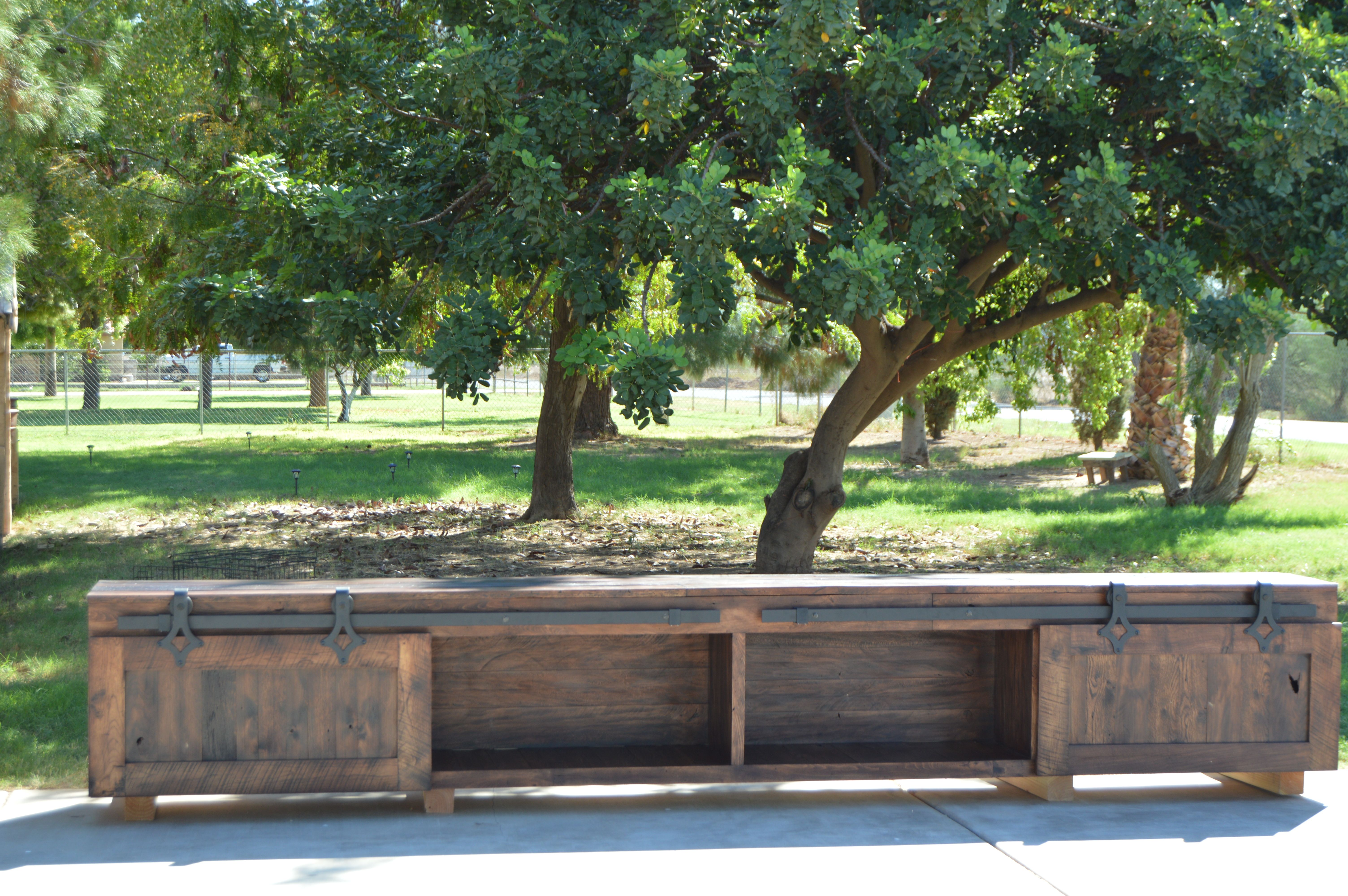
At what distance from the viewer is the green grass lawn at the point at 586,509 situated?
7512 mm

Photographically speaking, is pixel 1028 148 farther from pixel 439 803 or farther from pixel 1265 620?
pixel 439 803

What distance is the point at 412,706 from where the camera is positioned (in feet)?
13.7

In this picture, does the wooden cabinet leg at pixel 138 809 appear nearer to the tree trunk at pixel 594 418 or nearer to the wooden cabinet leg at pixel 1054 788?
the wooden cabinet leg at pixel 1054 788

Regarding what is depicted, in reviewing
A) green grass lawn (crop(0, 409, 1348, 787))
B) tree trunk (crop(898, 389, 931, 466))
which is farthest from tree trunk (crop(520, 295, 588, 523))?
tree trunk (crop(898, 389, 931, 466))

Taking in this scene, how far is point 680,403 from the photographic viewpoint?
47844 mm

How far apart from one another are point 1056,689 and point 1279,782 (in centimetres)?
110

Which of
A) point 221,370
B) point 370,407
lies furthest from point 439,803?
point 221,370

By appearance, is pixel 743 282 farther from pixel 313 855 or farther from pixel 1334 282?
pixel 313 855

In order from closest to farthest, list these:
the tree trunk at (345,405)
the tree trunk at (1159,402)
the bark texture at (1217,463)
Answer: the bark texture at (1217,463) → the tree trunk at (1159,402) → the tree trunk at (345,405)

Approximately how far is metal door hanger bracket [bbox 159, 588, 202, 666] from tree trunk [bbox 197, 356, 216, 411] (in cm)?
1437

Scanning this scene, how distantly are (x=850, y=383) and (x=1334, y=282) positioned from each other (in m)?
3.87

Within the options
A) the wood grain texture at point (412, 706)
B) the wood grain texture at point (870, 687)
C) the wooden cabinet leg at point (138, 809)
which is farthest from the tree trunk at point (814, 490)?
the wooden cabinet leg at point (138, 809)

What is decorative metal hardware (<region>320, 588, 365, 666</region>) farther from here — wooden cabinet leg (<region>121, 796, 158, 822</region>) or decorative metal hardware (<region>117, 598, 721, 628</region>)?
wooden cabinet leg (<region>121, 796, 158, 822</region>)

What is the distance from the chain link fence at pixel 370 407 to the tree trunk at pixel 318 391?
0.08 metres
